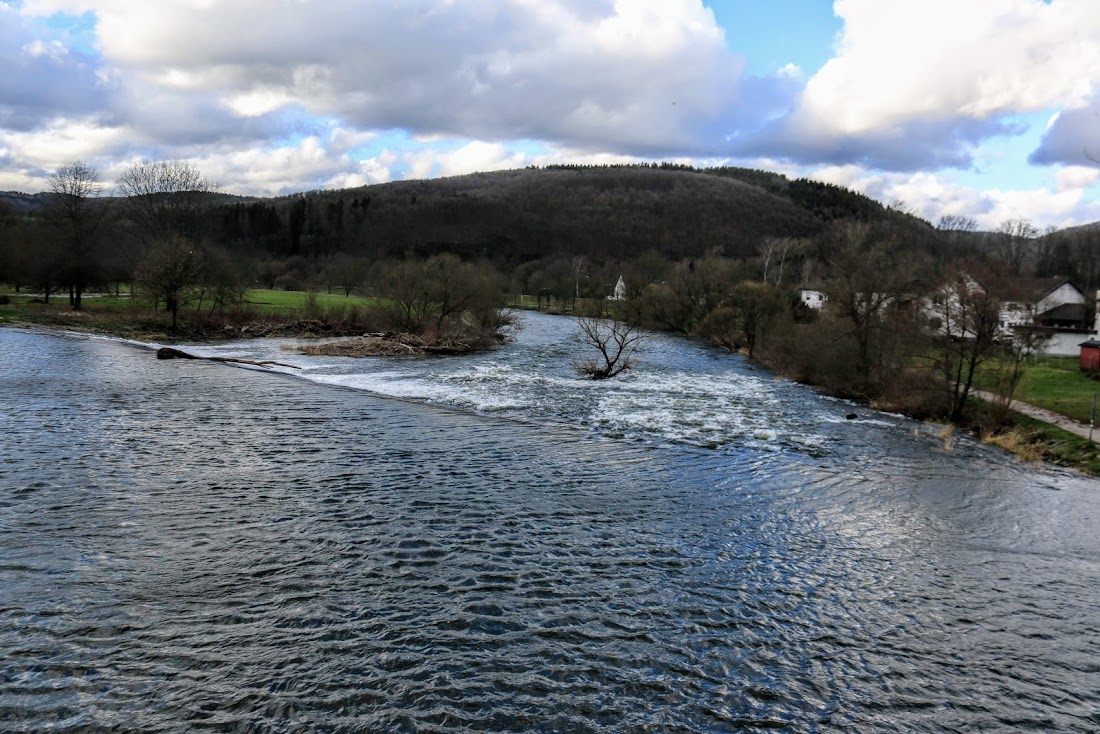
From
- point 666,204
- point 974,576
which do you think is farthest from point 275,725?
point 666,204

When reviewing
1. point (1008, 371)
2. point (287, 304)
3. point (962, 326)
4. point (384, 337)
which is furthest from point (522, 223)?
point (1008, 371)

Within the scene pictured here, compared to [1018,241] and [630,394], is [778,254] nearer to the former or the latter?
[1018,241]

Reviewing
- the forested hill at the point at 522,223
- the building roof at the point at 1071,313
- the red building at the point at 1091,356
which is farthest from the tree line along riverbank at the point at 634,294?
the forested hill at the point at 522,223

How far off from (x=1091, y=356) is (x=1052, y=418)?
22717 millimetres

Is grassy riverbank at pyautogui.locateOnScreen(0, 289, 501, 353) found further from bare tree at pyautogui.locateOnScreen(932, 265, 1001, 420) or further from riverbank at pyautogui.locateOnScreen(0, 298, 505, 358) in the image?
bare tree at pyautogui.locateOnScreen(932, 265, 1001, 420)

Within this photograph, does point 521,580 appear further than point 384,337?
No

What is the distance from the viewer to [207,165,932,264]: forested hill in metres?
160

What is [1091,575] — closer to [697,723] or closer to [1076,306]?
[697,723]

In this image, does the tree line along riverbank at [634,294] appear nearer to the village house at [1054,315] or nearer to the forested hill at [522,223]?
the village house at [1054,315]

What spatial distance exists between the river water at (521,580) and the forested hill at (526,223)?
13428cm

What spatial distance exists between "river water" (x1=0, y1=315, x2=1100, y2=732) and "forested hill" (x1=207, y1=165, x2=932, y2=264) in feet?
441

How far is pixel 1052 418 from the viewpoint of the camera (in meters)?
29.3

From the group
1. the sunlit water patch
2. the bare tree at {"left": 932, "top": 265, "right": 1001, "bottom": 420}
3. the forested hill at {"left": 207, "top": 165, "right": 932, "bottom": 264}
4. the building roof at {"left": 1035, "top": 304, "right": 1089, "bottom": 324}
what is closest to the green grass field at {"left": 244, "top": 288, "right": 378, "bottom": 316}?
the sunlit water patch

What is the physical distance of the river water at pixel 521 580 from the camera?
778 cm
